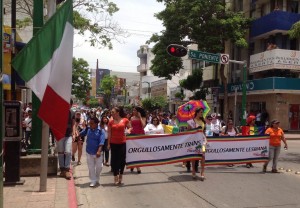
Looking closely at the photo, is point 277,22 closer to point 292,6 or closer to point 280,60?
point 280,60

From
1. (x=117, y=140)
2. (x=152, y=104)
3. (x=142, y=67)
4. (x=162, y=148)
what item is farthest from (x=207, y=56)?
(x=142, y=67)

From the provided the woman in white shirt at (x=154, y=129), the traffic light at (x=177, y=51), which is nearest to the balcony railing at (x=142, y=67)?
the traffic light at (x=177, y=51)

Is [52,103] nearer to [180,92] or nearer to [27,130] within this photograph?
[27,130]

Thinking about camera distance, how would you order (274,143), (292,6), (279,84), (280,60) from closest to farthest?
(274,143)
(279,84)
(280,60)
(292,6)

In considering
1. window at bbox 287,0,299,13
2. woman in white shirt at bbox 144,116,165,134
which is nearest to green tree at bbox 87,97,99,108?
window at bbox 287,0,299,13

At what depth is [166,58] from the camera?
3400cm

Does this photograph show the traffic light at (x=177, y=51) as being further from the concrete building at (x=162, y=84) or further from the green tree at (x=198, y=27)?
the concrete building at (x=162, y=84)

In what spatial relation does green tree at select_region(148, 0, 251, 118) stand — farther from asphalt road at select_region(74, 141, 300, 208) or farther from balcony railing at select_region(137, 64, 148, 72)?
balcony railing at select_region(137, 64, 148, 72)

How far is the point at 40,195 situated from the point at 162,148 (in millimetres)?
3604

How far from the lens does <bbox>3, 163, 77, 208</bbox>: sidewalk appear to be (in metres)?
6.77

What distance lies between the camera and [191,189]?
339 inches

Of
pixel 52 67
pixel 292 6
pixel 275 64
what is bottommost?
pixel 52 67

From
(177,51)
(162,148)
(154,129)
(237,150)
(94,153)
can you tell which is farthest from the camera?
(177,51)

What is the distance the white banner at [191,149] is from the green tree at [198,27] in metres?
21.8
